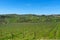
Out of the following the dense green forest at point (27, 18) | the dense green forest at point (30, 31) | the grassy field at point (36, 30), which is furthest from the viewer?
the dense green forest at point (27, 18)

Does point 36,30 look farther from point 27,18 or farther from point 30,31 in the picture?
point 27,18

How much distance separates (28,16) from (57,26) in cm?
608

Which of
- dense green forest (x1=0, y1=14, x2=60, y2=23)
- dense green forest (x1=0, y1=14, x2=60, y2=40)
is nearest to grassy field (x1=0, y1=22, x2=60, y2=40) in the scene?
dense green forest (x1=0, y1=14, x2=60, y2=40)

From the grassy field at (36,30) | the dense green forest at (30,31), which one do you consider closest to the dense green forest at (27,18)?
the dense green forest at (30,31)

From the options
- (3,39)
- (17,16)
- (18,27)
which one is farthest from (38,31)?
(17,16)

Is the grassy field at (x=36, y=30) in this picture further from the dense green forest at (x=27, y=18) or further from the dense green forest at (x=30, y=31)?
the dense green forest at (x=27, y=18)

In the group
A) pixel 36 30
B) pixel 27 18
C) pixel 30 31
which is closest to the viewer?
pixel 30 31

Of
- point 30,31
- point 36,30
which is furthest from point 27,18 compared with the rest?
point 30,31

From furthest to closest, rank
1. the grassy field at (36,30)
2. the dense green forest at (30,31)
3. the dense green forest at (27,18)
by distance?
the dense green forest at (27,18)
the grassy field at (36,30)
the dense green forest at (30,31)

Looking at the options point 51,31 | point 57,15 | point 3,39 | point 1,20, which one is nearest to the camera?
point 3,39

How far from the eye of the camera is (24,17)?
24312mm

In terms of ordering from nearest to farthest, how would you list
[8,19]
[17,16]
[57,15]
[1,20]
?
1. [1,20]
2. [8,19]
3. [17,16]
4. [57,15]

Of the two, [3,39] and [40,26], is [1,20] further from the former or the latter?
[3,39]

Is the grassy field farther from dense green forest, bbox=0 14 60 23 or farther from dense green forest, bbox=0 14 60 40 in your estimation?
dense green forest, bbox=0 14 60 23
